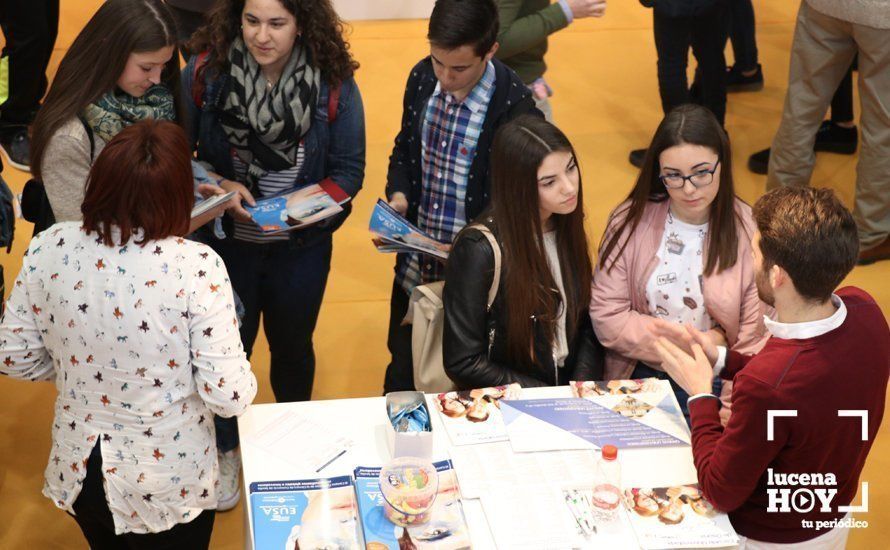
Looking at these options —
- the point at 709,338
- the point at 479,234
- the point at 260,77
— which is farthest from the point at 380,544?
the point at 260,77

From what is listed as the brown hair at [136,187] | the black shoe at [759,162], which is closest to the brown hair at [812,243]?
the brown hair at [136,187]

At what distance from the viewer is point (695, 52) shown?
18.3 feet

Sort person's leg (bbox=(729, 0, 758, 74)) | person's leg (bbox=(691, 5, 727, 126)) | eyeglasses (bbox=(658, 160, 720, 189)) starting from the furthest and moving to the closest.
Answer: person's leg (bbox=(729, 0, 758, 74)) → person's leg (bbox=(691, 5, 727, 126)) → eyeglasses (bbox=(658, 160, 720, 189))

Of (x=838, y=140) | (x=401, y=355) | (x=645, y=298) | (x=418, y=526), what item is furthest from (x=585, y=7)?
(x=838, y=140)

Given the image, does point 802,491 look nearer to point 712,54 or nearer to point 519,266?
point 519,266

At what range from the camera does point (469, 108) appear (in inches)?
135

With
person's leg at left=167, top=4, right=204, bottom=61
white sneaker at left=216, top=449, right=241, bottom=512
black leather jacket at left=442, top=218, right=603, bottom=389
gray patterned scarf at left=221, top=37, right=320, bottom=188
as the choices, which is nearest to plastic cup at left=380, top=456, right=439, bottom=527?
black leather jacket at left=442, top=218, right=603, bottom=389

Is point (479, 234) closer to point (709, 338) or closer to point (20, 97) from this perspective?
point (709, 338)

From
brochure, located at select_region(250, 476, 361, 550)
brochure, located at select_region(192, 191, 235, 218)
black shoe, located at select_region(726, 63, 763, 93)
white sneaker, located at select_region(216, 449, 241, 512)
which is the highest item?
brochure, located at select_region(192, 191, 235, 218)

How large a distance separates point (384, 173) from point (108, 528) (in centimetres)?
342

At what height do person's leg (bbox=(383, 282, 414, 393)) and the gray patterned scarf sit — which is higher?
the gray patterned scarf

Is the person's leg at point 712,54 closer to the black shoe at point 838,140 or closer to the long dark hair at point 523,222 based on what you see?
the black shoe at point 838,140

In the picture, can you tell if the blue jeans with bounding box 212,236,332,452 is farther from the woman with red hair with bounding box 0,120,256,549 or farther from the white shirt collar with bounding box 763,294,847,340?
the white shirt collar with bounding box 763,294,847,340

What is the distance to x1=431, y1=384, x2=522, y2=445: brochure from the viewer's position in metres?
2.75
